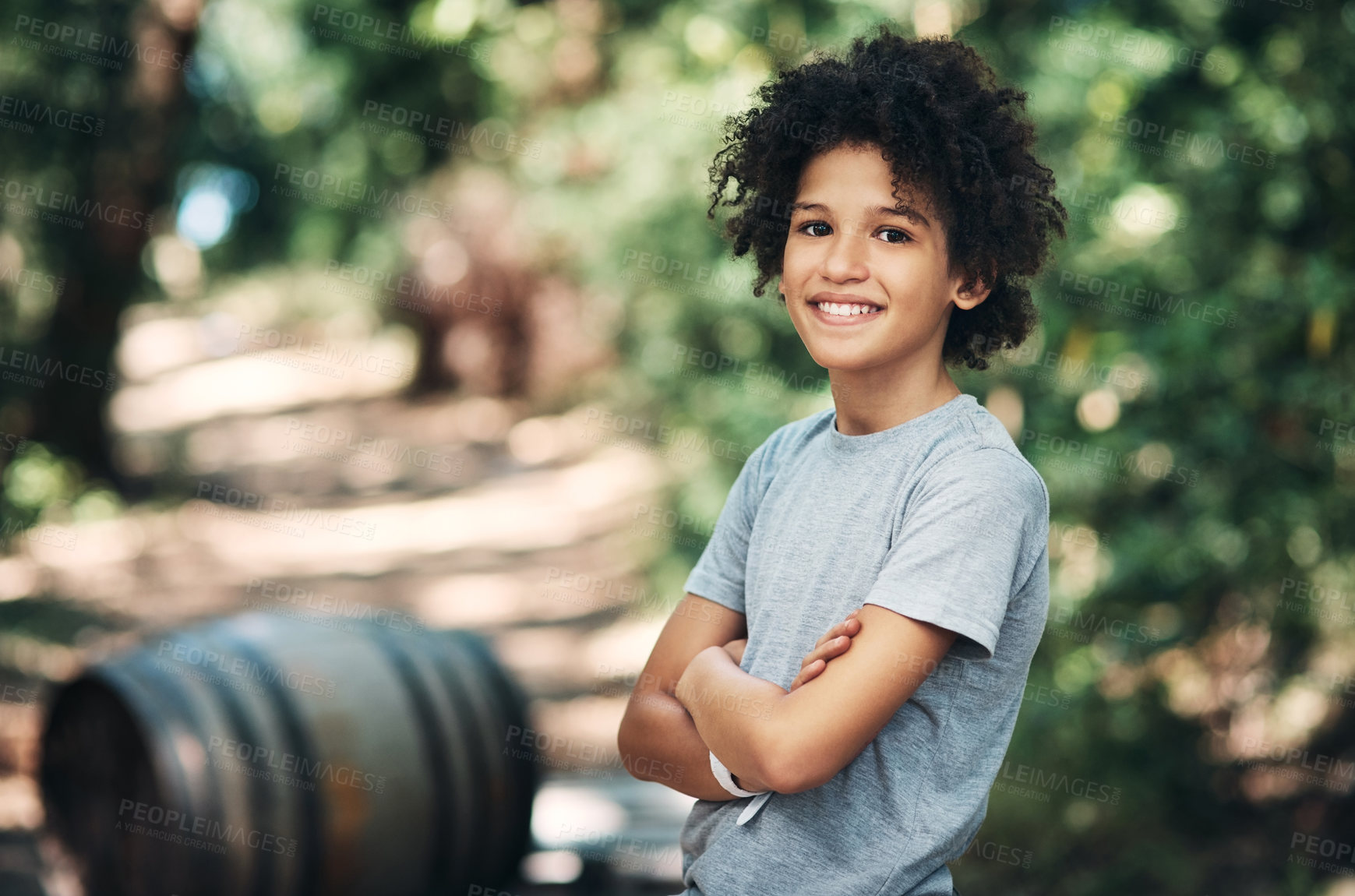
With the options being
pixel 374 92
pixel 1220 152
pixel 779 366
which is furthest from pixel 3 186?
pixel 1220 152

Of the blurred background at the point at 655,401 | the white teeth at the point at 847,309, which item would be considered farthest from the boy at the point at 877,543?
the blurred background at the point at 655,401

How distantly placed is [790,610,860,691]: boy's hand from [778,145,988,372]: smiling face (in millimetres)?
331

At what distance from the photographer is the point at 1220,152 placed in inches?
166

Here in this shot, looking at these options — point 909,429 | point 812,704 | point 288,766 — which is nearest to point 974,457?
point 909,429

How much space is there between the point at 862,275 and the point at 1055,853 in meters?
3.50

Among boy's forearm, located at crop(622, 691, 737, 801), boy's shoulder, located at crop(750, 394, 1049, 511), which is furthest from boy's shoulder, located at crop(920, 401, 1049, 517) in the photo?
boy's forearm, located at crop(622, 691, 737, 801)

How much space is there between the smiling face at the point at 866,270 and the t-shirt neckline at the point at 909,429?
0.07m

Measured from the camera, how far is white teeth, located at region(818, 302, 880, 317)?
146cm

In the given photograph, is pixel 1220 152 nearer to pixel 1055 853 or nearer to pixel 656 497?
pixel 1055 853

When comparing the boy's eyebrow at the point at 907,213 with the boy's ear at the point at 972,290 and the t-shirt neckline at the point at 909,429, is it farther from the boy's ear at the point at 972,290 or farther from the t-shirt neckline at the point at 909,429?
the t-shirt neckline at the point at 909,429

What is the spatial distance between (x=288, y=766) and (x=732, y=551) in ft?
7.60

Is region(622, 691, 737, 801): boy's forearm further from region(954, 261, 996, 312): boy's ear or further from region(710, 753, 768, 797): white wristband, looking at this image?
region(954, 261, 996, 312): boy's ear

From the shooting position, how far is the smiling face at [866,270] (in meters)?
1.45

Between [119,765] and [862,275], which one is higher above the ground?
[862,275]
